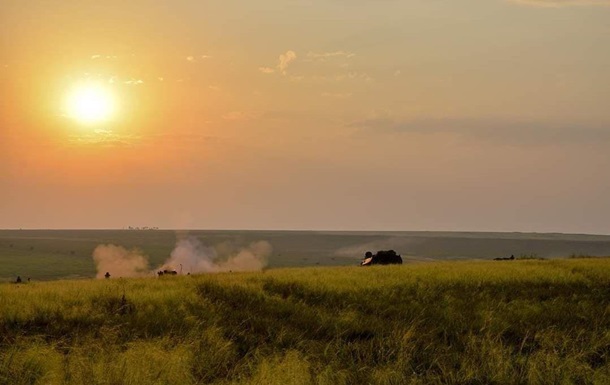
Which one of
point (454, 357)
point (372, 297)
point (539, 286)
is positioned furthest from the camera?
point (539, 286)

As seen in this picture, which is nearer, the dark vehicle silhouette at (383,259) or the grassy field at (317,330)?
the grassy field at (317,330)

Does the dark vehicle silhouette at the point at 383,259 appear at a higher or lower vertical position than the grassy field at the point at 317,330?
higher

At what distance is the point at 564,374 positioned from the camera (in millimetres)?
11758

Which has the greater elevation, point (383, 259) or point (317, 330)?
point (383, 259)

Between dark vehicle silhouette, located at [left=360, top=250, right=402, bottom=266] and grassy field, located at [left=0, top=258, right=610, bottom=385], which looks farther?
dark vehicle silhouette, located at [left=360, top=250, right=402, bottom=266]

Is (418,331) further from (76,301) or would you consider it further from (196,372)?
(76,301)

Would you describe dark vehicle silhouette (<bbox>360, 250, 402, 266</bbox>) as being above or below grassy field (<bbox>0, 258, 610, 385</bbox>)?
above

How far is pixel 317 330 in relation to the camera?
1684cm

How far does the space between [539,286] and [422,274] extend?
16.5 ft

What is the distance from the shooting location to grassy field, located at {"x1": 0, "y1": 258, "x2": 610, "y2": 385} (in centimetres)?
1180

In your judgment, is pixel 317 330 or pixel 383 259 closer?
pixel 317 330

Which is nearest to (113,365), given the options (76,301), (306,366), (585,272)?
(306,366)

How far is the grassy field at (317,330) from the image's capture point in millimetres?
11797

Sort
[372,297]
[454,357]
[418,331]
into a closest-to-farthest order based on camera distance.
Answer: [454,357], [418,331], [372,297]
